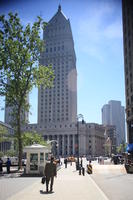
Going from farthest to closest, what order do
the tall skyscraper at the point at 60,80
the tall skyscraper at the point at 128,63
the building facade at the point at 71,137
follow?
the tall skyscraper at the point at 60,80
the building facade at the point at 71,137
the tall skyscraper at the point at 128,63

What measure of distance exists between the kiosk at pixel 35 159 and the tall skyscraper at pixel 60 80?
139 metres

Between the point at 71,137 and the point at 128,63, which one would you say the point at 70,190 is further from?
the point at 71,137

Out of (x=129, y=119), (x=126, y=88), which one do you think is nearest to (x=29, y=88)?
(x=129, y=119)

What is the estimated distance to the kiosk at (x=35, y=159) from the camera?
2612cm

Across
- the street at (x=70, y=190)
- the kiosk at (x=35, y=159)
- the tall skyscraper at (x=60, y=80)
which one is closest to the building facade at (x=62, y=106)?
the tall skyscraper at (x=60, y=80)

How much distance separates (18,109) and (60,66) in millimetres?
144865

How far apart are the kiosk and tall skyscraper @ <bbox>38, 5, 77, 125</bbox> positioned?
13869 centimetres

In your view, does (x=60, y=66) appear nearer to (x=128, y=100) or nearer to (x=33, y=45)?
(x=128, y=100)

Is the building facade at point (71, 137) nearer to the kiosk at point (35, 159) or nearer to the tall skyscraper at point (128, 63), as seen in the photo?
the tall skyscraper at point (128, 63)

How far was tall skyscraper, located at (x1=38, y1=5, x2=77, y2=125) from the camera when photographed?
171125 mm

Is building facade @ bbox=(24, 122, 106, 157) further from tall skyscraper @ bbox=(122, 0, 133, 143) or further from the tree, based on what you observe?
the tree

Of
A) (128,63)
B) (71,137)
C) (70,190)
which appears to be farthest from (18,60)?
(71,137)

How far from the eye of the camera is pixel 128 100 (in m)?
Result: 69.5

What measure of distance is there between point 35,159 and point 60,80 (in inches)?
5863
